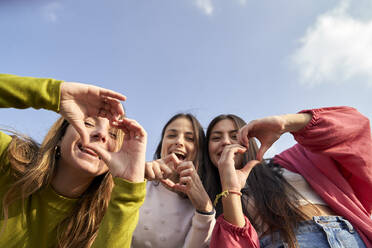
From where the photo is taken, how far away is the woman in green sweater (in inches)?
70.8

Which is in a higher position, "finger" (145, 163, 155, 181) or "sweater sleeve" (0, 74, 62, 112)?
"sweater sleeve" (0, 74, 62, 112)

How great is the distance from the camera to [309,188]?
286 centimetres

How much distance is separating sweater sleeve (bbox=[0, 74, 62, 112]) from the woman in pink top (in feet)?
5.17

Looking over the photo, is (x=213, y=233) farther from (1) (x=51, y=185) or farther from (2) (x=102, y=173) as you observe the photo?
(1) (x=51, y=185)

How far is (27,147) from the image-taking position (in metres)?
2.59

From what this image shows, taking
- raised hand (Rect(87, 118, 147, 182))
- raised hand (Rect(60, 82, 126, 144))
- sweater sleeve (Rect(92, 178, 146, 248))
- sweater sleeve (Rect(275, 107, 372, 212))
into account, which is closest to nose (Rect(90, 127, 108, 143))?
raised hand (Rect(87, 118, 147, 182))

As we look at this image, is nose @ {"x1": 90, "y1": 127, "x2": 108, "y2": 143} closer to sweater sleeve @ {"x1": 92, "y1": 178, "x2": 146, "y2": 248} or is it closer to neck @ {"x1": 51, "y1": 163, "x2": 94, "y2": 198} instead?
neck @ {"x1": 51, "y1": 163, "x2": 94, "y2": 198}

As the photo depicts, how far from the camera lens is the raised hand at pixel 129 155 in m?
1.97

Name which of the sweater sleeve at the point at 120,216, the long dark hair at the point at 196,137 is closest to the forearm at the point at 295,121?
the long dark hair at the point at 196,137

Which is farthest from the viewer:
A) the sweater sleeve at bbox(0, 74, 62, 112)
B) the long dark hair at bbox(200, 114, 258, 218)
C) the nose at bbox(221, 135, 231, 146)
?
the nose at bbox(221, 135, 231, 146)

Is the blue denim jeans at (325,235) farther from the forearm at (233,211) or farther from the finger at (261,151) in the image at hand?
the finger at (261,151)

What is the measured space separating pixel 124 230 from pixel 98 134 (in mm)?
955

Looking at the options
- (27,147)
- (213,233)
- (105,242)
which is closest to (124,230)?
(105,242)

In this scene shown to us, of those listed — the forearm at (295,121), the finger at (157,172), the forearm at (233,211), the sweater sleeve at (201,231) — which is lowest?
the sweater sleeve at (201,231)
